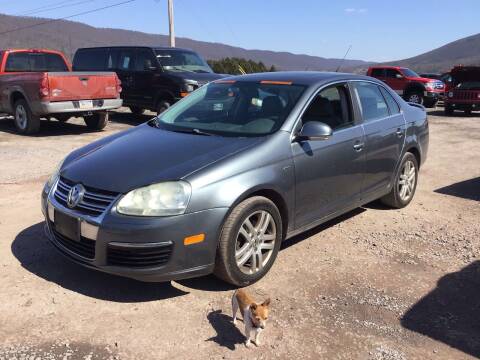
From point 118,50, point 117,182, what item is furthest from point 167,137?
point 118,50

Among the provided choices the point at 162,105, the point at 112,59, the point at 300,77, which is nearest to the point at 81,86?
the point at 162,105

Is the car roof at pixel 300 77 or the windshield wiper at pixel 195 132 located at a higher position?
the car roof at pixel 300 77

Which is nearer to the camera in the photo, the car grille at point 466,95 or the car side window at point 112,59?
the car side window at point 112,59

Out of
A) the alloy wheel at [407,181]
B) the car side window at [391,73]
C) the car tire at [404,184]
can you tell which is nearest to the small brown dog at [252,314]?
the car tire at [404,184]

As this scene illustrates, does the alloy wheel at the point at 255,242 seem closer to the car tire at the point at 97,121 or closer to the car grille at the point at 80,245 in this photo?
the car grille at the point at 80,245

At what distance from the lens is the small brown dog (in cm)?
289

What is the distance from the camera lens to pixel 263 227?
12.3 ft

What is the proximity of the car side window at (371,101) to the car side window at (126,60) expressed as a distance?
8815 millimetres

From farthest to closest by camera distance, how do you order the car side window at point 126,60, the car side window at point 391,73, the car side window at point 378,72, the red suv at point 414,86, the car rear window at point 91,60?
the car side window at point 378,72
the car side window at point 391,73
the red suv at point 414,86
the car rear window at point 91,60
the car side window at point 126,60

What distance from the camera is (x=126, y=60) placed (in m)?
12.9

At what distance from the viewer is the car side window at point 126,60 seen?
503 inches

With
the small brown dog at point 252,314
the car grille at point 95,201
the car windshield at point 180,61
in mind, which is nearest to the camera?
the small brown dog at point 252,314

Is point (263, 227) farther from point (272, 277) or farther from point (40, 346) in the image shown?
point (40, 346)

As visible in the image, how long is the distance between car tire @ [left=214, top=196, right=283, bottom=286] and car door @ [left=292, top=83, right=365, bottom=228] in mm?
352
